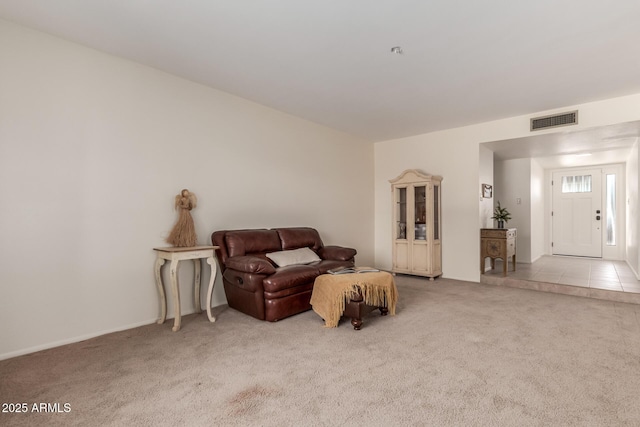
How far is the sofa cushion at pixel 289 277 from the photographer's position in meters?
3.23

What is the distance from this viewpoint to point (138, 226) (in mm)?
3215

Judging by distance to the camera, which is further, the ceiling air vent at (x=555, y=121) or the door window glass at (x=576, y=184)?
the door window glass at (x=576, y=184)

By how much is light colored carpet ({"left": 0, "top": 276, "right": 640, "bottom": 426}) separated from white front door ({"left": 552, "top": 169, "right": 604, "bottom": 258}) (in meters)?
4.82

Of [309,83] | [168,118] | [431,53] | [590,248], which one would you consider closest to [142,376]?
[168,118]

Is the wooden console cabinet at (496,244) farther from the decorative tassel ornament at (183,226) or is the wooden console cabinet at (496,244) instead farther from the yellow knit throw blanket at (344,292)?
the decorative tassel ornament at (183,226)

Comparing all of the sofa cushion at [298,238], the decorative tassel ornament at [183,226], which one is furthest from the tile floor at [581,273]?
the decorative tassel ornament at [183,226]

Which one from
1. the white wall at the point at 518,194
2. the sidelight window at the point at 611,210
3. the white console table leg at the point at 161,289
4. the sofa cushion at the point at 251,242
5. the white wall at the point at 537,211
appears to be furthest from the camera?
the sidelight window at the point at 611,210

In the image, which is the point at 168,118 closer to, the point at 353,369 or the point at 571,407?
the point at 353,369

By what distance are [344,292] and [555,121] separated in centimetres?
383

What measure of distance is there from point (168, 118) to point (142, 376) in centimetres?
254

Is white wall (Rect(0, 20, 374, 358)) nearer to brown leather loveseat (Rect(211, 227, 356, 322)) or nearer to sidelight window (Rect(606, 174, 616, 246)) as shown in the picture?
brown leather loveseat (Rect(211, 227, 356, 322))

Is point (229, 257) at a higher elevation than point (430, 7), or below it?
below

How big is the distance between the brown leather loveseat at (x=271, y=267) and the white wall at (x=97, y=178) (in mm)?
348

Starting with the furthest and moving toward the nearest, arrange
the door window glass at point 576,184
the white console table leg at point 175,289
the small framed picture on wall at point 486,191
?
Result: the door window glass at point 576,184 → the small framed picture on wall at point 486,191 → the white console table leg at point 175,289
